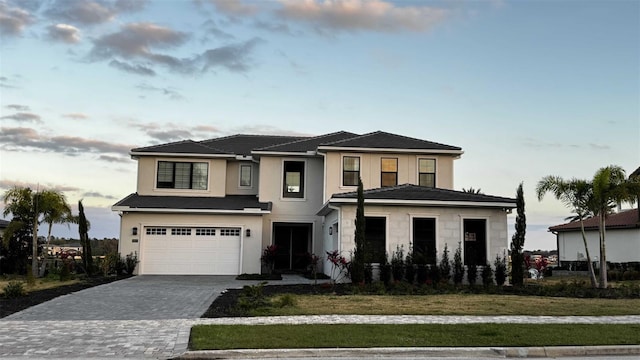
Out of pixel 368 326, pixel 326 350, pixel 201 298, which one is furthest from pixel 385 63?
pixel 326 350

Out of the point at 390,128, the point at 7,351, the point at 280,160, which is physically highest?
the point at 390,128

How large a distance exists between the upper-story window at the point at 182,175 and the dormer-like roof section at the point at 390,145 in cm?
633

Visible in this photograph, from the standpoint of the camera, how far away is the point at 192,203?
85.5ft

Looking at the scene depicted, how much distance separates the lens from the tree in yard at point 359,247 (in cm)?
1919

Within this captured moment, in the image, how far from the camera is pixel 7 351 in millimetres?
9281

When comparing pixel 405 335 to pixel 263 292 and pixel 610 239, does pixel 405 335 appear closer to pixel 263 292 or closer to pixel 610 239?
pixel 263 292

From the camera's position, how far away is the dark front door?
28.2 m

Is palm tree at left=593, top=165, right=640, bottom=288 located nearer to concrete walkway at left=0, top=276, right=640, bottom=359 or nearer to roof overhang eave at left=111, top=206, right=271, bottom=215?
concrete walkway at left=0, top=276, right=640, bottom=359

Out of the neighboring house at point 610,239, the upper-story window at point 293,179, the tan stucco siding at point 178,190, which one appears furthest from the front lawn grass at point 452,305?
the neighboring house at point 610,239

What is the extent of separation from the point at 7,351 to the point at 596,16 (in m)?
17.7

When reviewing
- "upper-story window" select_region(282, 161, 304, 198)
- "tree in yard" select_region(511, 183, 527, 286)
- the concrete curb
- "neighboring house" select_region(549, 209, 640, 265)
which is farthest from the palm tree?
"upper-story window" select_region(282, 161, 304, 198)

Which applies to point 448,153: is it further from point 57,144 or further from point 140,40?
point 57,144

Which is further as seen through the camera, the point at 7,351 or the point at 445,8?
the point at 445,8

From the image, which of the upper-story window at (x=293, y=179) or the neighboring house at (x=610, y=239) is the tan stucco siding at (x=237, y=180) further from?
the neighboring house at (x=610, y=239)
